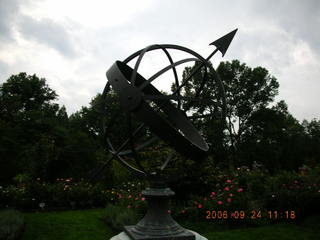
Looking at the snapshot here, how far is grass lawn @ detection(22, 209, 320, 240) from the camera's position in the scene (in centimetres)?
685

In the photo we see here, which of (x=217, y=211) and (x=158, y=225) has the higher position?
(x=158, y=225)

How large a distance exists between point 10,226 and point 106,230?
2.27 meters

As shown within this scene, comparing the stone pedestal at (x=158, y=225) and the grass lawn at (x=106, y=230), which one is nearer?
the stone pedestal at (x=158, y=225)

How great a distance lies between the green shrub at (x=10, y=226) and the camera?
642 cm

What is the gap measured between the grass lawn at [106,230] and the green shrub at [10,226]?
28 cm

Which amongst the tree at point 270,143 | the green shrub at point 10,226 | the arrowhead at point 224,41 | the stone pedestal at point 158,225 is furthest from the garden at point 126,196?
the tree at point 270,143

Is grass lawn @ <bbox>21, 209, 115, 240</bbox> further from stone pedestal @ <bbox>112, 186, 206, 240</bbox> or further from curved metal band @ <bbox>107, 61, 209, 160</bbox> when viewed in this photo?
curved metal band @ <bbox>107, 61, 209, 160</bbox>

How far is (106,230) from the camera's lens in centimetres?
775

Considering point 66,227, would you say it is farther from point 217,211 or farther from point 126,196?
point 217,211

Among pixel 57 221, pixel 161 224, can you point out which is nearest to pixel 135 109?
pixel 161 224

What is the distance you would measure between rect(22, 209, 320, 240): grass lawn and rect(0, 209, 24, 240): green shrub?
283 mm
